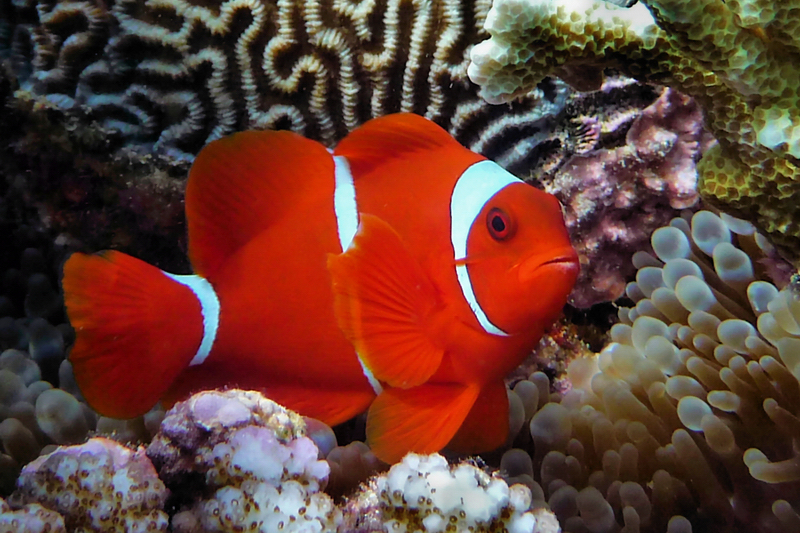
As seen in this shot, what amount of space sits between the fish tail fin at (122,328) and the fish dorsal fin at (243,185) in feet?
0.45

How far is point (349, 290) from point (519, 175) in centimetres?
81

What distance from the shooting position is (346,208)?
4.46 ft

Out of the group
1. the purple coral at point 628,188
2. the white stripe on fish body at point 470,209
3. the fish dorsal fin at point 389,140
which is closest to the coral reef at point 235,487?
the white stripe on fish body at point 470,209

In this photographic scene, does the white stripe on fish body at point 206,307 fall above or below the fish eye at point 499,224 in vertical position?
below

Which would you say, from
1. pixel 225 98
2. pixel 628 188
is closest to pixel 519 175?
pixel 628 188

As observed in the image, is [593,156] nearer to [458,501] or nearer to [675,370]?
[675,370]

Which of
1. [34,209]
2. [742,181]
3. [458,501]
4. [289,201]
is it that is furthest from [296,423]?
[34,209]

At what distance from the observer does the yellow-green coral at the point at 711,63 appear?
943 mm

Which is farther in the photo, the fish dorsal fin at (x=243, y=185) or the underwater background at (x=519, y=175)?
the fish dorsal fin at (x=243, y=185)

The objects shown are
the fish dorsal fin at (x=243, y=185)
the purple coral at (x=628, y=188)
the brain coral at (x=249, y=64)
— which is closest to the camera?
the fish dorsal fin at (x=243, y=185)

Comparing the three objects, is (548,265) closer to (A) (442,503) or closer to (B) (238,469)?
(A) (442,503)

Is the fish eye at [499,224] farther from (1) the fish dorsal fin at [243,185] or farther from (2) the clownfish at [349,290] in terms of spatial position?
(1) the fish dorsal fin at [243,185]

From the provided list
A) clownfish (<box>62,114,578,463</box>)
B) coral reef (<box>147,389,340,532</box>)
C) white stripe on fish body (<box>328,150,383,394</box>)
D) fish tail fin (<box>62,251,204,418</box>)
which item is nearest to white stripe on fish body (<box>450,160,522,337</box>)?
clownfish (<box>62,114,578,463</box>)

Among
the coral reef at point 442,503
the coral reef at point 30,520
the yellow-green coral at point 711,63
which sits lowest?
the coral reef at point 442,503
